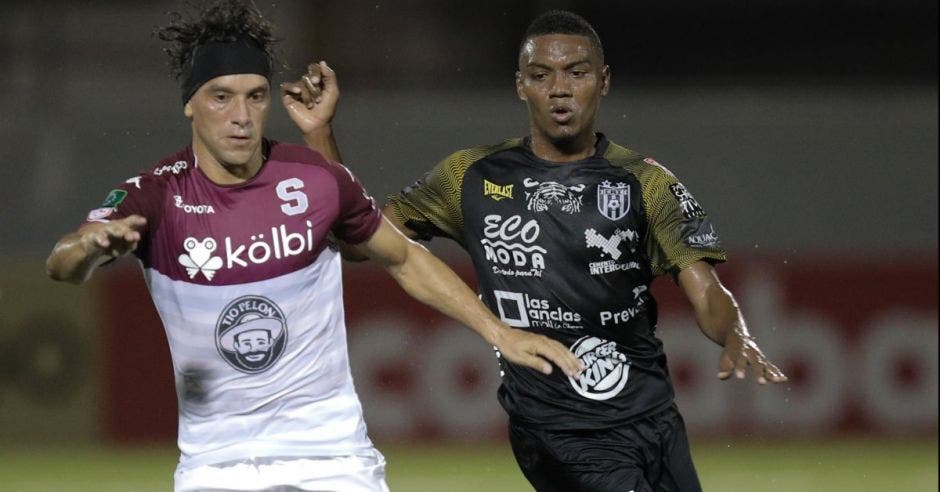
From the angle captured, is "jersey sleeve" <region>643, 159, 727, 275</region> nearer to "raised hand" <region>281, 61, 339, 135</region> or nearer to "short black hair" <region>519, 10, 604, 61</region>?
"short black hair" <region>519, 10, 604, 61</region>

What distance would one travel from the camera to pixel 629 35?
14797mm

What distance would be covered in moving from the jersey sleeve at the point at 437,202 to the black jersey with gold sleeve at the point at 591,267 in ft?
0.66

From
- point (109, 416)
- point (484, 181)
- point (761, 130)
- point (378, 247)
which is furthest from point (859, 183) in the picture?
point (378, 247)

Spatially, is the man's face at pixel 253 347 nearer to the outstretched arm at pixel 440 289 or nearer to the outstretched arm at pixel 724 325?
the outstretched arm at pixel 440 289

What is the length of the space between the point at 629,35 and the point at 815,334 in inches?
160

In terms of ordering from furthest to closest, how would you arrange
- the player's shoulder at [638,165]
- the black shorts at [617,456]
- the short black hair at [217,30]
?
the player's shoulder at [638,165], the black shorts at [617,456], the short black hair at [217,30]

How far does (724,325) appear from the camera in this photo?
546cm

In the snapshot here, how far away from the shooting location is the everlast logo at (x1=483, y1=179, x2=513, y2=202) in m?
6.03

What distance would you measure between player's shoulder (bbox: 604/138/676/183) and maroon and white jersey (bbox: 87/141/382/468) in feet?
4.67

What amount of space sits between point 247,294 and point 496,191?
1445 mm

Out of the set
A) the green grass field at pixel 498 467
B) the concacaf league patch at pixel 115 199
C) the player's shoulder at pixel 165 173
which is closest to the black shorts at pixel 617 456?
the player's shoulder at pixel 165 173

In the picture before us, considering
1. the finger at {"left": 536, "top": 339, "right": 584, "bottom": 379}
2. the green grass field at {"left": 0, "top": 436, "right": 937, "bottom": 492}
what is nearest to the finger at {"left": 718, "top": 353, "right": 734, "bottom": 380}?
the finger at {"left": 536, "top": 339, "right": 584, "bottom": 379}

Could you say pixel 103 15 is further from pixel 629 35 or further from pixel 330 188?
pixel 330 188

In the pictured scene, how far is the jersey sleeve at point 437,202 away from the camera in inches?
243
